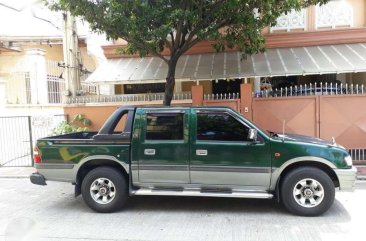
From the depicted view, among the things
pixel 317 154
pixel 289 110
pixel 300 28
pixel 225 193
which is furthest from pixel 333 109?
pixel 225 193

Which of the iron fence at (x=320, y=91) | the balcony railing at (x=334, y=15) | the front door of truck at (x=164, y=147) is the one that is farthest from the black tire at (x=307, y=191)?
the balcony railing at (x=334, y=15)

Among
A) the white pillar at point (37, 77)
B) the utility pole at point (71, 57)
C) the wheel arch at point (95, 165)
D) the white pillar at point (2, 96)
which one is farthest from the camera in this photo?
the white pillar at point (37, 77)

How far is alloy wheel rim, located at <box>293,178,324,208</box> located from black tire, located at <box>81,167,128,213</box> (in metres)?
2.85

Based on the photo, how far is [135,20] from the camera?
713 cm

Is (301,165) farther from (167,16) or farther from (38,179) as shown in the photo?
(38,179)

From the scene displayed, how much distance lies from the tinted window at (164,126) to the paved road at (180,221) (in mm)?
1312

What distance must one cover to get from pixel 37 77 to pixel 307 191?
1283cm

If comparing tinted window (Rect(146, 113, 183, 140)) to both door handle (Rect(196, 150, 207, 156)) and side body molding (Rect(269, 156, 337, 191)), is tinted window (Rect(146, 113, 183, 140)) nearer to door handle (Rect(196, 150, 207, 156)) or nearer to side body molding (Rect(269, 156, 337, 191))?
door handle (Rect(196, 150, 207, 156))

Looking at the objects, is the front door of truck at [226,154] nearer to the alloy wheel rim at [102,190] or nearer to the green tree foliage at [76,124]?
the alloy wheel rim at [102,190]

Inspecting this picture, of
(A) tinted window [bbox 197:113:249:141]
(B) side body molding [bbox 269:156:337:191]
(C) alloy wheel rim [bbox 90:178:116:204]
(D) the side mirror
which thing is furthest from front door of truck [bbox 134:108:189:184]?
(B) side body molding [bbox 269:156:337:191]

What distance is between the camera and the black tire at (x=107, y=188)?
5.80 metres

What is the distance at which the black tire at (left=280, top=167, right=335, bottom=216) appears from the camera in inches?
211

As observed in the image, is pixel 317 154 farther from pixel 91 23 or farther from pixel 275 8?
pixel 91 23

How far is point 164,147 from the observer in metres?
5.74
